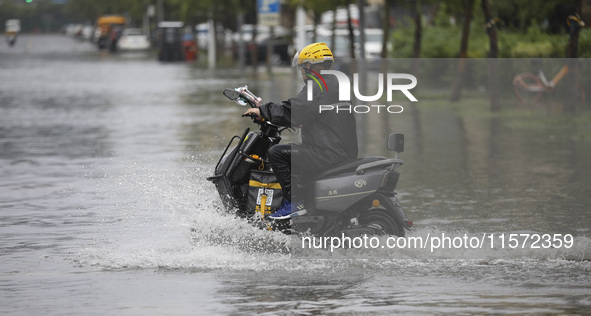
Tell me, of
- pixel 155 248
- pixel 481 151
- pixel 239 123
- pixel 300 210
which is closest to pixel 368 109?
pixel 300 210

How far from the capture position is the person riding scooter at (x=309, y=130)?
8297 millimetres

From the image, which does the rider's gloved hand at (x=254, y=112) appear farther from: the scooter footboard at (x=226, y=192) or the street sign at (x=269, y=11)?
the street sign at (x=269, y=11)

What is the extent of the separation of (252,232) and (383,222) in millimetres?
982

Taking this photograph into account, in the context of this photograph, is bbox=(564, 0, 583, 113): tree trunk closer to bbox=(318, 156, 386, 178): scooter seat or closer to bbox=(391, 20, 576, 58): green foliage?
bbox=(391, 20, 576, 58): green foliage

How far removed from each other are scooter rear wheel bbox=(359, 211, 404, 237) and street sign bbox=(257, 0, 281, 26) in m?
31.2

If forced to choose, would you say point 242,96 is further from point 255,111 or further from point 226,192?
point 226,192

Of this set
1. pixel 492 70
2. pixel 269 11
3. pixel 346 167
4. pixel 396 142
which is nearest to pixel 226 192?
pixel 346 167

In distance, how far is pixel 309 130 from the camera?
8.45 metres

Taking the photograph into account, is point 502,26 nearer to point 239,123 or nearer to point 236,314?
point 239,123

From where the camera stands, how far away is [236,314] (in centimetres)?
664

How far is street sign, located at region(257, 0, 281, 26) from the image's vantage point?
39156 millimetres

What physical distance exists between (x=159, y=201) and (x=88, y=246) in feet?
8.67

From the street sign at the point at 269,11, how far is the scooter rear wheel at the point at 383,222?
31160 millimetres

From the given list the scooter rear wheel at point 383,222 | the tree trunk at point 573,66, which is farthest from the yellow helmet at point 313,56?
the tree trunk at point 573,66
